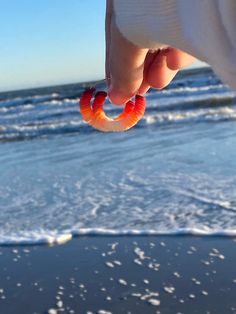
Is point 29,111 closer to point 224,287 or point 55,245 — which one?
point 55,245

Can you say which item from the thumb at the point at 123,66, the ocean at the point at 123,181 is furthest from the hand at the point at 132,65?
the ocean at the point at 123,181

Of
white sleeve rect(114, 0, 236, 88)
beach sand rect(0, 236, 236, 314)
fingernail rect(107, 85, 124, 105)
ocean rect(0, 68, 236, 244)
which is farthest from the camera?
ocean rect(0, 68, 236, 244)

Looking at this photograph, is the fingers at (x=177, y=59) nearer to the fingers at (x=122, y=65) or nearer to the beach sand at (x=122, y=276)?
the fingers at (x=122, y=65)

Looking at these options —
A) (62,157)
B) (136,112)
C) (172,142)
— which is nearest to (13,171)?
(62,157)

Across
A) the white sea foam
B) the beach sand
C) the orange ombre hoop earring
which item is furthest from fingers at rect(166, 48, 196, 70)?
the white sea foam

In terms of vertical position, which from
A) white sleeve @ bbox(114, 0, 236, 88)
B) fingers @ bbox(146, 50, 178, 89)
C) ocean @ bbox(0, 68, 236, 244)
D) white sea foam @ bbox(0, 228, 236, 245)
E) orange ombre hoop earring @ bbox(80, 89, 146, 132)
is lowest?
ocean @ bbox(0, 68, 236, 244)

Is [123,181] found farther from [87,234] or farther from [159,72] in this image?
[159,72]

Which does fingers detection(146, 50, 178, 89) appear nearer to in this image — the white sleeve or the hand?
the hand

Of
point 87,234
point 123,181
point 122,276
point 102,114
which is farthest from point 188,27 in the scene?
point 123,181
